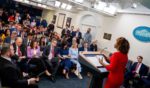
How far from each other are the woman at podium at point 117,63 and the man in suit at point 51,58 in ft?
8.64

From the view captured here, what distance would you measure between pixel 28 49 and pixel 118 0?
273cm

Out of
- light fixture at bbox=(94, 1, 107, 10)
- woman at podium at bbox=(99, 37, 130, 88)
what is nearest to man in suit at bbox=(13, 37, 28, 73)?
woman at podium at bbox=(99, 37, 130, 88)

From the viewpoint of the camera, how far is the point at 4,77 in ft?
8.47

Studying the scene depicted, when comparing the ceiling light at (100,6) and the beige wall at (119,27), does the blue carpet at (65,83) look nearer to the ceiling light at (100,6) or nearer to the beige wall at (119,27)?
the beige wall at (119,27)

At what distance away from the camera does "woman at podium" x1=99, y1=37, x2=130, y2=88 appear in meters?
2.59

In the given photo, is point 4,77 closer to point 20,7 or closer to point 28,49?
point 28,49

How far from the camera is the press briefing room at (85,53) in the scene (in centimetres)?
264

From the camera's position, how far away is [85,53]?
8.65ft

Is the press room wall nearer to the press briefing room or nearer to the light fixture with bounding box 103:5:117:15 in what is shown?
the press briefing room

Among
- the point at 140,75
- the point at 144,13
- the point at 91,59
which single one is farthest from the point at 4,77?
the point at 144,13

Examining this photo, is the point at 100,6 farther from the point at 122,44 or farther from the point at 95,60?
the point at 95,60

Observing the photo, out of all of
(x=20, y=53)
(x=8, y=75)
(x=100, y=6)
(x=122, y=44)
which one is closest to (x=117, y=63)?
(x=122, y=44)

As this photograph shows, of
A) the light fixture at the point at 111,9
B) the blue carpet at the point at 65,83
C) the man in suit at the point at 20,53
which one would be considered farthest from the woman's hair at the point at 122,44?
the light fixture at the point at 111,9

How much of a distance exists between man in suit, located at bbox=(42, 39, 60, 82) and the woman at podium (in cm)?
263
